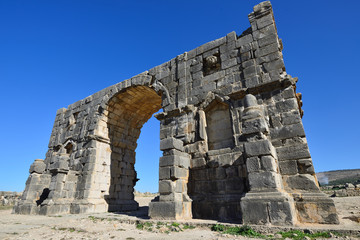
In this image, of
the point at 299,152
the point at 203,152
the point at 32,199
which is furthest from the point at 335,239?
the point at 32,199

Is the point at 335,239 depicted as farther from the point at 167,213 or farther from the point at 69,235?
the point at 69,235

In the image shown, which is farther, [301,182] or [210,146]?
[210,146]

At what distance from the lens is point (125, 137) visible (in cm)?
1152

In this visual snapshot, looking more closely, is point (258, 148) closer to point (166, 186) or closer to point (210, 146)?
point (210, 146)

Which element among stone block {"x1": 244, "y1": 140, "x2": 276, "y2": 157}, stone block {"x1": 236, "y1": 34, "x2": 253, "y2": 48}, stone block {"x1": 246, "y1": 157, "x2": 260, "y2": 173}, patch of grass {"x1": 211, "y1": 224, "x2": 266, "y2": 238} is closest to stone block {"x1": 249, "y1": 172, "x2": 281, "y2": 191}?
stone block {"x1": 246, "y1": 157, "x2": 260, "y2": 173}

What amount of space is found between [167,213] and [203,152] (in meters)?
2.00

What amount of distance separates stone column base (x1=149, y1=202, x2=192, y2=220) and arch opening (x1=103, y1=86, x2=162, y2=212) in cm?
494

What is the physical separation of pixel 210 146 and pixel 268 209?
2799 mm

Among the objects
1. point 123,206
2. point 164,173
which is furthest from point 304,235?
point 123,206

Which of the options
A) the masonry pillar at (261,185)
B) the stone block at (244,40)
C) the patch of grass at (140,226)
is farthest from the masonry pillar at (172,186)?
the stone block at (244,40)

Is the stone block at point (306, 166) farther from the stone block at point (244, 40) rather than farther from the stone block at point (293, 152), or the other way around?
the stone block at point (244, 40)

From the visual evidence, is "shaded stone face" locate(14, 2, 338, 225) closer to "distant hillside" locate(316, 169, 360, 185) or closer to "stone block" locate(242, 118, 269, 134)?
"stone block" locate(242, 118, 269, 134)

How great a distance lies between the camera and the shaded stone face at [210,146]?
459 centimetres

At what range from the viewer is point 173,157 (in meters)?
5.79
